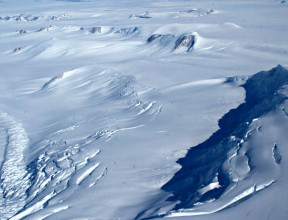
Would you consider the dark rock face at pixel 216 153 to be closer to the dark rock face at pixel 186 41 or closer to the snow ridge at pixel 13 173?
the snow ridge at pixel 13 173

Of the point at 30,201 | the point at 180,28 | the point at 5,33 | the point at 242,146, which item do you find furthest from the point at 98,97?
the point at 5,33

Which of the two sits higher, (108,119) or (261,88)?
(261,88)

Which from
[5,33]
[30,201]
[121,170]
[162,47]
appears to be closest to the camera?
[30,201]

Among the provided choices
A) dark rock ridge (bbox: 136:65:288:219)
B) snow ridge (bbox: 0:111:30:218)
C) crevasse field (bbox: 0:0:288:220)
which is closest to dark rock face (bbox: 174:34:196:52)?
crevasse field (bbox: 0:0:288:220)

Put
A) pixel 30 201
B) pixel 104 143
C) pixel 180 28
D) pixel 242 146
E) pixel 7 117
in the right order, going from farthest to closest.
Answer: pixel 180 28
pixel 7 117
pixel 104 143
pixel 30 201
pixel 242 146

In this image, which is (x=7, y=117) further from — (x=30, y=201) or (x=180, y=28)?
(x=180, y=28)

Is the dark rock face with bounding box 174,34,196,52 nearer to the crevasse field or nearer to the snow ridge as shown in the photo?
the crevasse field

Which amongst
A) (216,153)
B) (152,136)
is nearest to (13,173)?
(152,136)
